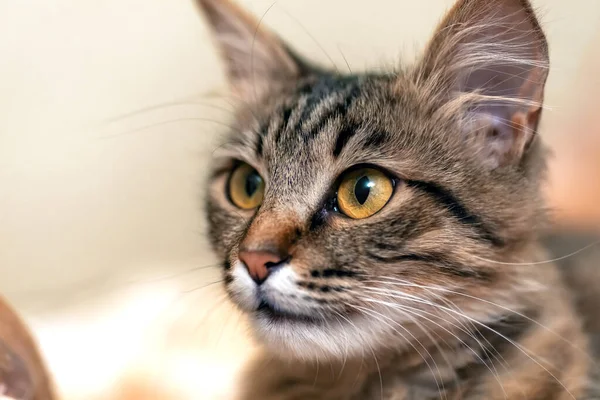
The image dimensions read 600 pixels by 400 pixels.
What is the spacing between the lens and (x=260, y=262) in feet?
2.50

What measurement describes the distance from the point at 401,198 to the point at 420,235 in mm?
56

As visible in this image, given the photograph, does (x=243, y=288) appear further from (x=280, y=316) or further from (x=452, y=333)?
(x=452, y=333)

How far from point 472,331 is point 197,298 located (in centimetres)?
85

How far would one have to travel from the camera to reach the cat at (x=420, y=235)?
785 millimetres

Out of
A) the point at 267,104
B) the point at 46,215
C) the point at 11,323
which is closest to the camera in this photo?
the point at 11,323

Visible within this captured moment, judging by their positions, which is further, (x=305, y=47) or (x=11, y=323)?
(x=305, y=47)

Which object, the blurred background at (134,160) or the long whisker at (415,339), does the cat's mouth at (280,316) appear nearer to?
the long whisker at (415,339)

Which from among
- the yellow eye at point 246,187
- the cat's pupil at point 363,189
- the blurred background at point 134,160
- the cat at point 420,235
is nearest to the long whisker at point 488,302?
the cat at point 420,235

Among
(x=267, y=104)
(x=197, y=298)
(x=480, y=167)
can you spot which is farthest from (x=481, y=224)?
(x=197, y=298)

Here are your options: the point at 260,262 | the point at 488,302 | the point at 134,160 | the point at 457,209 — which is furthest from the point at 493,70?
the point at 134,160

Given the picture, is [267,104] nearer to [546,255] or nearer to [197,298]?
[546,255]

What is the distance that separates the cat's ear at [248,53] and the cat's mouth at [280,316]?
48cm

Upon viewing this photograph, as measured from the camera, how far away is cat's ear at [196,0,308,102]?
3.54 feet

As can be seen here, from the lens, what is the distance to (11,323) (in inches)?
31.4
